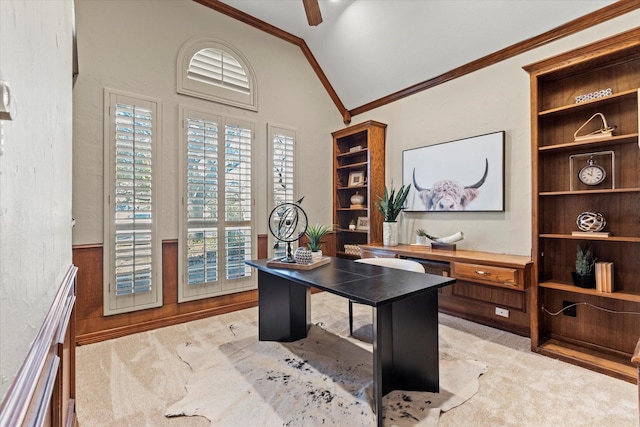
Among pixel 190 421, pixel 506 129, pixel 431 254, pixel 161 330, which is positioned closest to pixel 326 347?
pixel 190 421

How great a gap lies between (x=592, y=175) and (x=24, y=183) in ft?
11.0

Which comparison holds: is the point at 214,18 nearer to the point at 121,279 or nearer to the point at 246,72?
the point at 246,72

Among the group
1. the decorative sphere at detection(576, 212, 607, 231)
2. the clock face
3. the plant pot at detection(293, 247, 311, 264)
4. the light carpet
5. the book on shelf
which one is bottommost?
the light carpet

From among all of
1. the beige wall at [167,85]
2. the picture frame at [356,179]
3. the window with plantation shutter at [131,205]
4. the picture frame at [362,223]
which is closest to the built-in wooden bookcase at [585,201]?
the picture frame at [362,223]

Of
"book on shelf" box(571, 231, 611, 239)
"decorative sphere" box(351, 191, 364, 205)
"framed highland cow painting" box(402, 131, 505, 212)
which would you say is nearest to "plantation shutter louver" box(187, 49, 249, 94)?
"decorative sphere" box(351, 191, 364, 205)

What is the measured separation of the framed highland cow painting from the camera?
317 cm

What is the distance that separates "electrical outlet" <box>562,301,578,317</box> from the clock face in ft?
3.35

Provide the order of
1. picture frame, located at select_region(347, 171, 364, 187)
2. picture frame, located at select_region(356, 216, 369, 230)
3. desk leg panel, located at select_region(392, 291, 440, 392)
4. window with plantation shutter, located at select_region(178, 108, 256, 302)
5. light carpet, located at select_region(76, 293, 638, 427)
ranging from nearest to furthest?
light carpet, located at select_region(76, 293, 638, 427) → desk leg panel, located at select_region(392, 291, 440, 392) → window with plantation shutter, located at select_region(178, 108, 256, 302) → picture frame, located at select_region(356, 216, 369, 230) → picture frame, located at select_region(347, 171, 364, 187)

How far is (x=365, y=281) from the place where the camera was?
76.7 inches

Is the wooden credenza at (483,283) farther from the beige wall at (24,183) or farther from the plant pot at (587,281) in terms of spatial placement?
the beige wall at (24,183)

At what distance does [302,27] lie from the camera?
4.10 metres

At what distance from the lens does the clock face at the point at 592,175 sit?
245 centimetres

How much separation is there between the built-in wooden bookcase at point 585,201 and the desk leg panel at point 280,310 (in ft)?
6.52

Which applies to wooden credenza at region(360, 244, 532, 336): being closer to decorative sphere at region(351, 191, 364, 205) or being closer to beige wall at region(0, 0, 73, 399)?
decorative sphere at region(351, 191, 364, 205)
